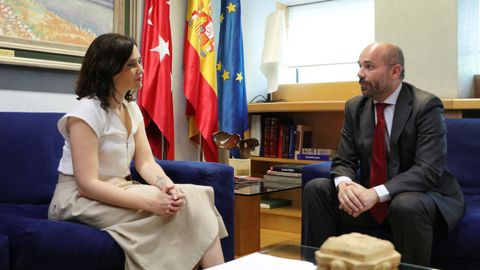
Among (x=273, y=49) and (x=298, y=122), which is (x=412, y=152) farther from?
(x=273, y=49)

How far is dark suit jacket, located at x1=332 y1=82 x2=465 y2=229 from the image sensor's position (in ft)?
6.37

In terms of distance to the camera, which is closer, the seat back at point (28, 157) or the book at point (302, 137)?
the seat back at point (28, 157)

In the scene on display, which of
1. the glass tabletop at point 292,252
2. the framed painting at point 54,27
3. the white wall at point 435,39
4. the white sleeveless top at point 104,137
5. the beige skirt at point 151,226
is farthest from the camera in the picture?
the white wall at point 435,39

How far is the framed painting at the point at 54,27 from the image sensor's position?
2387mm

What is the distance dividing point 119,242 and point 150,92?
63.0 inches

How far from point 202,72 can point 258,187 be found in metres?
1.14

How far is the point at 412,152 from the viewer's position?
2.07m

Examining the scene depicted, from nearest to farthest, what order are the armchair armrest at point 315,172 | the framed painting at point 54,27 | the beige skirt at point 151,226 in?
the beige skirt at point 151,226, the armchair armrest at point 315,172, the framed painting at point 54,27

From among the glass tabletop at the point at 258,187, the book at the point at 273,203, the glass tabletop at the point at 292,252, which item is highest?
the glass tabletop at the point at 258,187

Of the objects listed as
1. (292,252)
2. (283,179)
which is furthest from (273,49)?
(292,252)

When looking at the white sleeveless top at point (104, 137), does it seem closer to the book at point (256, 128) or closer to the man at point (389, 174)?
the man at point (389, 174)

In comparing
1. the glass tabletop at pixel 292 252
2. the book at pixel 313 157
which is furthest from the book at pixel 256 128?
the glass tabletop at pixel 292 252

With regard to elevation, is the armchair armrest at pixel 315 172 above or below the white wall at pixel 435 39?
below

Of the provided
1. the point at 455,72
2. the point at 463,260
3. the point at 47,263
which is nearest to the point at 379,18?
the point at 455,72
